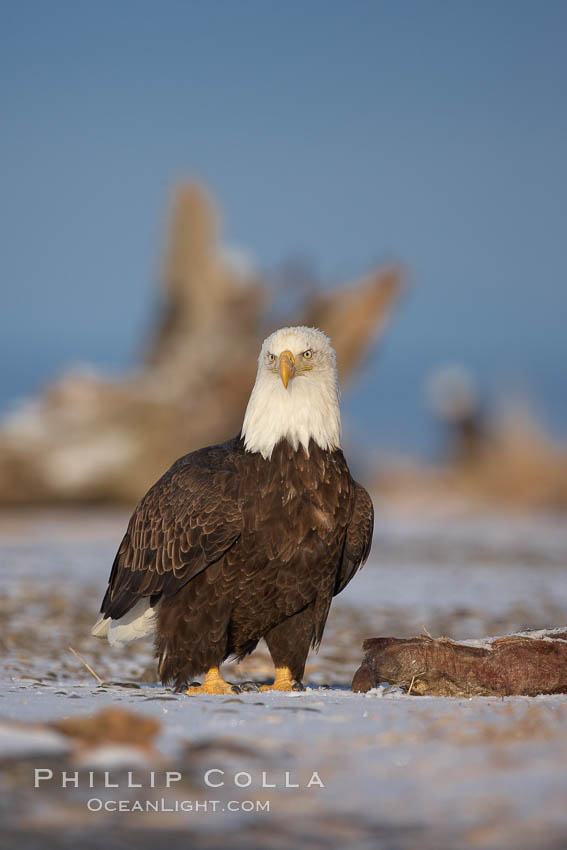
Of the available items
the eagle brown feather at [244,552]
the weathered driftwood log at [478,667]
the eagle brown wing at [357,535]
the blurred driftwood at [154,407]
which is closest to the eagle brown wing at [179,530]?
the eagle brown feather at [244,552]

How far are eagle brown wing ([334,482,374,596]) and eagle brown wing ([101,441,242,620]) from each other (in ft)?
2.14

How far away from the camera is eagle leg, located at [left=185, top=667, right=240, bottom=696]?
5309 millimetres

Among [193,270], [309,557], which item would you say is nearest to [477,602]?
[309,557]

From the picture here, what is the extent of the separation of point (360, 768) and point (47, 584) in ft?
22.4

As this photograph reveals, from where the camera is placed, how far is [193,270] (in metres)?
16.4

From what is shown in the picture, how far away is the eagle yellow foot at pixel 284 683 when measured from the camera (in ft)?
18.0

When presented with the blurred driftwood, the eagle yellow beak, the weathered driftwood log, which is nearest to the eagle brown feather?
the eagle yellow beak

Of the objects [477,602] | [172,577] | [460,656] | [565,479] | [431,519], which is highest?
[565,479]

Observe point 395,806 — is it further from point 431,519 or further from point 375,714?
point 431,519

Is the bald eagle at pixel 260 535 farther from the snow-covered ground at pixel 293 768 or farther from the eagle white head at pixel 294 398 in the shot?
the snow-covered ground at pixel 293 768

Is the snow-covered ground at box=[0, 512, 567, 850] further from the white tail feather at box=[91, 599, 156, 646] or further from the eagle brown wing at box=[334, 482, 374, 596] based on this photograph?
the eagle brown wing at box=[334, 482, 374, 596]

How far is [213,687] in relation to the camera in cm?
534

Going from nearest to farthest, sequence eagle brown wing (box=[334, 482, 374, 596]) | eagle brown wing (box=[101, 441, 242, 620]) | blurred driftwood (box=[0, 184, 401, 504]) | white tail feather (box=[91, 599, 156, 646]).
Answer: eagle brown wing (box=[101, 441, 242, 620]) → eagle brown wing (box=[334, 482, 374, 596]) → white tail feather (box=[91, 599, 156, 646]) → blurred driftwood (box=[0, 184, 401, 504])

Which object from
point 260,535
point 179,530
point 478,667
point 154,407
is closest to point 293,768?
point 478,667
